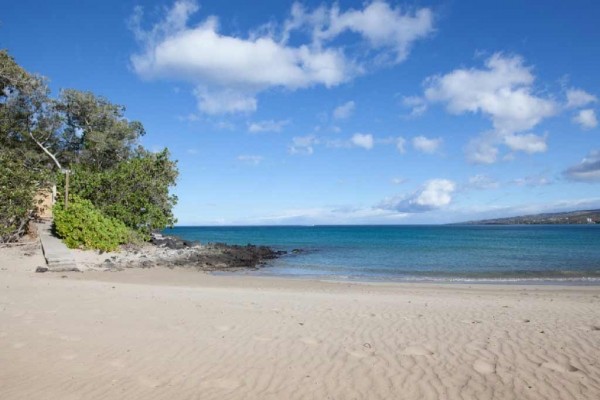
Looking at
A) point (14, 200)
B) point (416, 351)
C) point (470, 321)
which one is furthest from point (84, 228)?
point (416, 351)

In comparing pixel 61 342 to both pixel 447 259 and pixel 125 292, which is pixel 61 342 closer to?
pixel 125 292

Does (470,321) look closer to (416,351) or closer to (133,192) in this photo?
(416,351)

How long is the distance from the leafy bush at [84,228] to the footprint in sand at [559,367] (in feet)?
77.3

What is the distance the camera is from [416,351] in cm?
669

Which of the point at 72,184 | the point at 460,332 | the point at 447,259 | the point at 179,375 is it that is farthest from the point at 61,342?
the point at 447,259

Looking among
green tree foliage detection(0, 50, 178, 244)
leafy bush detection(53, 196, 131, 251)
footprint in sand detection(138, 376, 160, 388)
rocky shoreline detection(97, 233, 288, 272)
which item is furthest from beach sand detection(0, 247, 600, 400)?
green tree foliage detection(0, 50, 178, 244)

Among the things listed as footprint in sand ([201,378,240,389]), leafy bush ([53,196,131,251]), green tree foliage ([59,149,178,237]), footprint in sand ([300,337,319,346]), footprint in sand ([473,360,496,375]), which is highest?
green tree foliage ([59,149,178,237])

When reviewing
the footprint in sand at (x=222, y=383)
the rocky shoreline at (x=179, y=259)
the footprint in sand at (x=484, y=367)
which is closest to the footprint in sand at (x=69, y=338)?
the footprint in sand at (x=222, y=383)

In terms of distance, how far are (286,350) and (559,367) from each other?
419cm

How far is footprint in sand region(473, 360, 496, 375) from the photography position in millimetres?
5789

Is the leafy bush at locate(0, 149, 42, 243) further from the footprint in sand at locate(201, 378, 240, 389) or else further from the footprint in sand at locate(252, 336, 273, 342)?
the footprint in sand at locate(201, 378, 240, 389)

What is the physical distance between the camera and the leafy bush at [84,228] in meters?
23.0

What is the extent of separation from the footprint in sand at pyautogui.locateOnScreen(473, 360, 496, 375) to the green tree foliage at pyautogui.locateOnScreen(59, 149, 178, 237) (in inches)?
1043

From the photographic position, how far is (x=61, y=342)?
22.3 feet
